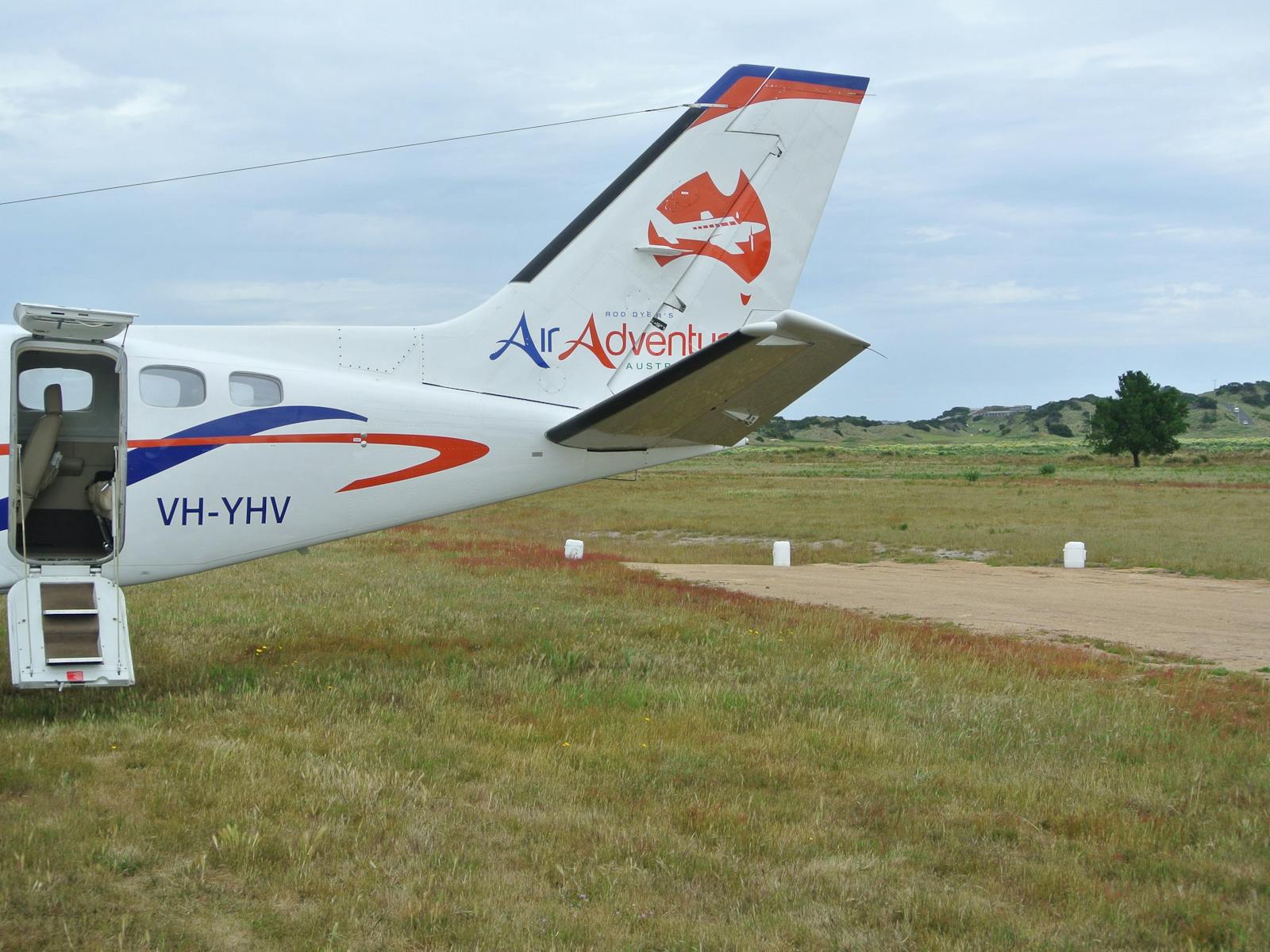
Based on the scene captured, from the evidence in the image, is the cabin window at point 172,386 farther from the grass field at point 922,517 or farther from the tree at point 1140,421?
the tree at point 1140,421

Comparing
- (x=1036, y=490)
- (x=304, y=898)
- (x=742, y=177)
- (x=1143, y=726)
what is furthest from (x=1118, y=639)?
(x=1036, y=490)

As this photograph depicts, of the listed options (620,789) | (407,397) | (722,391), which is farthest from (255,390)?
(620,789)

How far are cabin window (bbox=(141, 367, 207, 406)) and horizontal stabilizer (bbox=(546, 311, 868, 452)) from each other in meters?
3.29

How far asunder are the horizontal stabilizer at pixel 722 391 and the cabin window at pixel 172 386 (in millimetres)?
3286

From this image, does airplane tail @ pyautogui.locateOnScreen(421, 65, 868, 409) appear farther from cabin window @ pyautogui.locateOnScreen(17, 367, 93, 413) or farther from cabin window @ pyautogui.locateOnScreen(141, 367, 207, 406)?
cabin window @ pyautogui.locateOnScreen(17, 367, 93, 413)

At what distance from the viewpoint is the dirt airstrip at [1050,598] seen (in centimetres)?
1447

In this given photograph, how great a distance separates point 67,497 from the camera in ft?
31.9

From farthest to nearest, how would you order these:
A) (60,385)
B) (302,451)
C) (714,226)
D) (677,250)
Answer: (714,226) → (677,250) → (302,451) → (60,385)

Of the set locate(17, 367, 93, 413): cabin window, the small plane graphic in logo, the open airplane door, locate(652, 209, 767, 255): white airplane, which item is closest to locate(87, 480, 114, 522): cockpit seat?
the open airplane door

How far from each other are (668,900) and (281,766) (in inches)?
120

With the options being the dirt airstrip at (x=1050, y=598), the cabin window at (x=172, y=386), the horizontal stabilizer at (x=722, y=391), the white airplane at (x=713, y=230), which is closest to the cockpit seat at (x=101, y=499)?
the cabin window at (x=172, y=386)

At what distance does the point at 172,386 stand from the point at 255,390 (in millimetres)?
690

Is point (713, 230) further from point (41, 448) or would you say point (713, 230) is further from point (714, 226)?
point (41, 448)

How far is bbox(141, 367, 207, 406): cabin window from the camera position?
928cm
